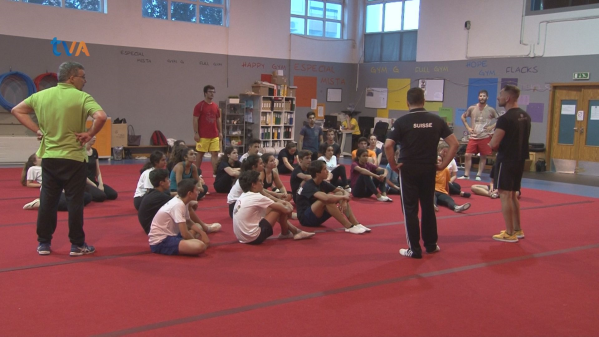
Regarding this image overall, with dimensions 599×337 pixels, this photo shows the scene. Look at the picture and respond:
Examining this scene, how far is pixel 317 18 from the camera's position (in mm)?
18953

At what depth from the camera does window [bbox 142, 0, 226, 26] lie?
50.7 ft

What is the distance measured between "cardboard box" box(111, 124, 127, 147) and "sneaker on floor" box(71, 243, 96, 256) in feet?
31.8

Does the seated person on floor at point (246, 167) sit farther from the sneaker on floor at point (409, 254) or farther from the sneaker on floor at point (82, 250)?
the sneaker on floor at point (409, 254)

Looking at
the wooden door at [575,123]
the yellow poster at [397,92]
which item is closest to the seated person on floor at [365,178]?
the wooden door at [575,123]

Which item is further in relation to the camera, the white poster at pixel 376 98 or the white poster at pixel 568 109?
the white poster at pixel 376 98

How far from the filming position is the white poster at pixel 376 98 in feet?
61.0

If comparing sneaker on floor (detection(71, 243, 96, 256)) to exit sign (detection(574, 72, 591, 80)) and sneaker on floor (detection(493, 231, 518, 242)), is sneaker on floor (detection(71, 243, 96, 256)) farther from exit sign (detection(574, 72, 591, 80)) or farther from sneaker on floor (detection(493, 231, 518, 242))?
exit sign (detection(574, 72, 591, 80))

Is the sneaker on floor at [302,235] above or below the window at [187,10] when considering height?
below

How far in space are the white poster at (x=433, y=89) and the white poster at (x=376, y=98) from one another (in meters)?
1.50

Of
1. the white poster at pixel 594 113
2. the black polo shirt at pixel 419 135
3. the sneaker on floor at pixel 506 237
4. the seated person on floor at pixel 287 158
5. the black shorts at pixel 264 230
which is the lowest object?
the sneaker on floor at pixel 506 237

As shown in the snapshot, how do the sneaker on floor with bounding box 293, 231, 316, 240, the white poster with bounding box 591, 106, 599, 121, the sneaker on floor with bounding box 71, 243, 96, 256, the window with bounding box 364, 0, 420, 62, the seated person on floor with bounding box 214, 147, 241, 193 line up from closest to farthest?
the sneaker on floor with bounding box 71, 243, 96, 256
the sneaker on floor with bounding box 293, 231, 316, 240
the seated person on floor with bounding box 214, 147, 241, 193
the white poster with bounding box 591, 106, 599, 121
the window with bounding box 364, 0, 420, 62

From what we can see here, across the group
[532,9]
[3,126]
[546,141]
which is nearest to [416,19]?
[532,9]

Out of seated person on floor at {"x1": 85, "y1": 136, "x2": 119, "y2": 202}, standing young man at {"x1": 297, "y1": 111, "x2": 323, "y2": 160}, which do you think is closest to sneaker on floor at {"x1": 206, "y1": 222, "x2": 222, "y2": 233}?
seated person on floor at {"x1": 85, "y1": 136, "x2": 119, "y2": 202}

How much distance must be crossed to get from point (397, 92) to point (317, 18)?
3.87m
